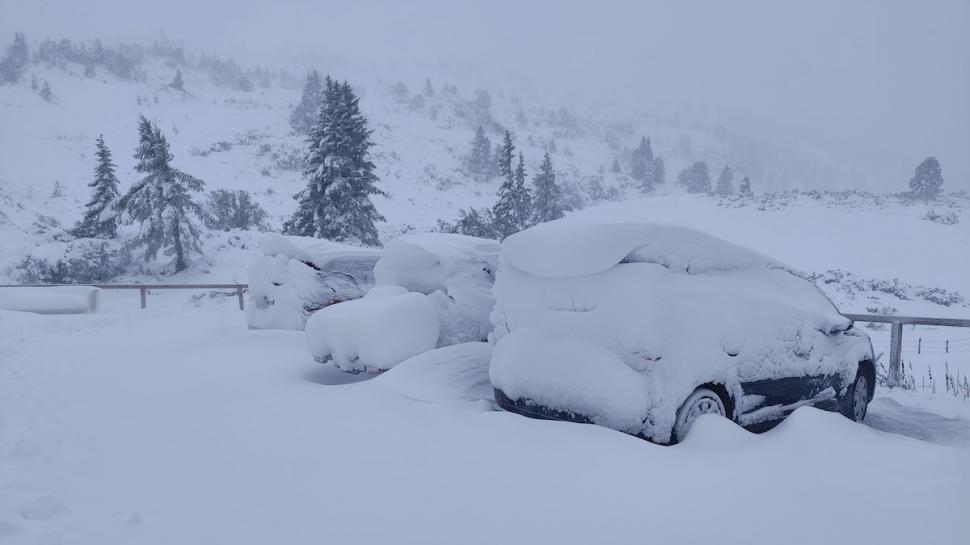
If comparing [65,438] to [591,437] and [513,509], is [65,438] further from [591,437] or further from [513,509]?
[591,437]

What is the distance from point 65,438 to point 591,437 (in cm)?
393

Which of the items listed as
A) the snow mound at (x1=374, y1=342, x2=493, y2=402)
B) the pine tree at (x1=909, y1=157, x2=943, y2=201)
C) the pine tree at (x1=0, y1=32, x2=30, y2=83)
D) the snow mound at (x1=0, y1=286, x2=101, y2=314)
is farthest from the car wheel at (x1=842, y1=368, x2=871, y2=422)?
the pine tree at (x1=0, y1=32, x2=30, y2=83)

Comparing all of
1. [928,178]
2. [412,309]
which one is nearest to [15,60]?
[412,309]

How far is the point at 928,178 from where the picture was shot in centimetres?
4391

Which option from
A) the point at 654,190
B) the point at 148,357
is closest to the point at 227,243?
the point at 148,357

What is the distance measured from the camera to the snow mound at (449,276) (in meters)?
6.48

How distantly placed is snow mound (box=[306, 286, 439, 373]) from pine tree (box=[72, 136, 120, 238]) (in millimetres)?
23945

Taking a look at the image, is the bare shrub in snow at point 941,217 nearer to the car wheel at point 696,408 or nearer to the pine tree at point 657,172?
the car wheel at point 696,408

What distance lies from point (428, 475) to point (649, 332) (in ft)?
5.46

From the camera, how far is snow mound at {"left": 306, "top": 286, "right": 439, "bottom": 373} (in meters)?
5.46

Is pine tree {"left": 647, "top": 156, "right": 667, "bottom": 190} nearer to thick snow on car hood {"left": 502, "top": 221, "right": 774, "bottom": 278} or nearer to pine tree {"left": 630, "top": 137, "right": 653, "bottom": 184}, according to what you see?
pine tree {"left": 630, "top": 137, "right": 653, "bottom": 184}

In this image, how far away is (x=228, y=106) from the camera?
224 feet

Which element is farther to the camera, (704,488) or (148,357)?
(148,357)

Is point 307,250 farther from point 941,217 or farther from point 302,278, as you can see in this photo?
point 941,217
